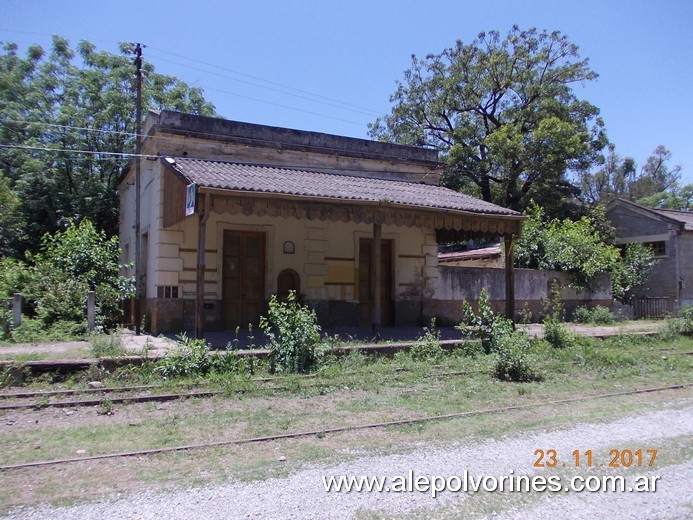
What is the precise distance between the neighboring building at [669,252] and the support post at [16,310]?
22259 mm

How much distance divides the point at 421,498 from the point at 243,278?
10162 millimetres

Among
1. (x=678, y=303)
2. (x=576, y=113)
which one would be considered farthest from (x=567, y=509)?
(x=576, y=113)

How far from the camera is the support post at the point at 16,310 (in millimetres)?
12023

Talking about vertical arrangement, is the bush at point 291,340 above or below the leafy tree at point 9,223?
below

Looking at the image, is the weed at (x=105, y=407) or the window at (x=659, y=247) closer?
the weed at (x=105, y=407)

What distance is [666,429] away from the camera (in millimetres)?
6664

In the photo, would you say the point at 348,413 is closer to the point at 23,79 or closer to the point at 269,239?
the point at 269,239

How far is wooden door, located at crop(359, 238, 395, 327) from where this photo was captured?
51.2ft

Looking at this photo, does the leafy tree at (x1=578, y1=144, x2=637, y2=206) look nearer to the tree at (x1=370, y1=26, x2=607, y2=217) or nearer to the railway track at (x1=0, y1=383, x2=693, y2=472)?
the tree at (x1=370, y1=26, x2=607, y2=217)

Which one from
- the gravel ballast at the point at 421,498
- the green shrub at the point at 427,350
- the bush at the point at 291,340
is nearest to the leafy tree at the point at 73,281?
the bush at the point at 291,340

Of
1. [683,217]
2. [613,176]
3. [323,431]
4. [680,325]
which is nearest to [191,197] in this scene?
[323,431]

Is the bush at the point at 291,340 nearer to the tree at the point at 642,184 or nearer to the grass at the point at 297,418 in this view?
the grass at the point at 297,418

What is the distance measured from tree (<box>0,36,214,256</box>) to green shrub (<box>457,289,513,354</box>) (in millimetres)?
16365

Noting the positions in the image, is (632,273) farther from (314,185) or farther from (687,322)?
(314,185)
